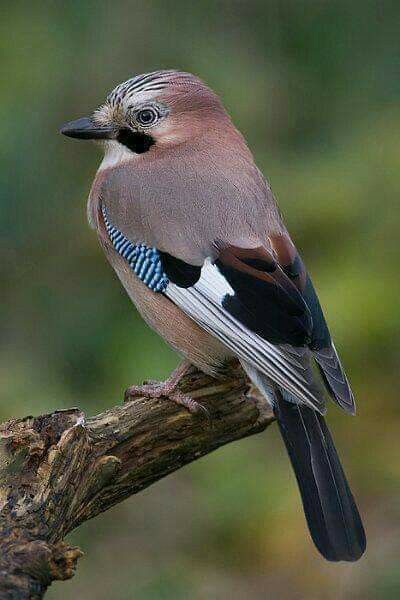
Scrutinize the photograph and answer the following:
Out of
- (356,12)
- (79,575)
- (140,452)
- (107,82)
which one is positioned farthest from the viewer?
(356,12)

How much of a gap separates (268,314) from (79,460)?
2.51 feet

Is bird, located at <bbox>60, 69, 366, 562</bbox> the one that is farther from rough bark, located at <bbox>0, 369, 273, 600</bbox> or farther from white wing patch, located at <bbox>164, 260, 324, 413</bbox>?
rough bark, located at <bbox>0, 369, 273, 600</bbox>

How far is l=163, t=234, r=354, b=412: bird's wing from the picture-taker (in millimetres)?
3338

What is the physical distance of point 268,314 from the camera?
134 inches

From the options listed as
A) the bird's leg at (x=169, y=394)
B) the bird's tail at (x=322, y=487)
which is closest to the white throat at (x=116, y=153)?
the bird's leg at (x=169, y=394)

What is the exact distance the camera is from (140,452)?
3.27m

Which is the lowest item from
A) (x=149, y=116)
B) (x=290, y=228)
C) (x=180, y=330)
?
(x=290, y=228)

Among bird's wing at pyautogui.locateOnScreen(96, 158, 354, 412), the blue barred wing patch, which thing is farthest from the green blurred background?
bird's wing at pyautogui.locateOnScreen(96, 158, 354, 412)

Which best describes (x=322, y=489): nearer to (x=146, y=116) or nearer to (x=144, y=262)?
(x=144, y=262)

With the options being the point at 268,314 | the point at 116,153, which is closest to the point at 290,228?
the point at 116,153

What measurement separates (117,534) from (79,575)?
0.94 ft

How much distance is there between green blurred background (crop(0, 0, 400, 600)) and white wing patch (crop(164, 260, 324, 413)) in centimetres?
133

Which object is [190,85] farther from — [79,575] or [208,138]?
[79,575]

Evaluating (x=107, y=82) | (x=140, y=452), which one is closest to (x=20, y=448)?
(x=140, y=452)
